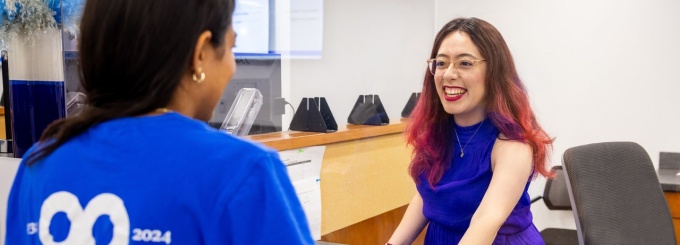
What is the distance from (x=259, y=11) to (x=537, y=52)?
5.46 ft

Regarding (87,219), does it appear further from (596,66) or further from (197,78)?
(596,66)

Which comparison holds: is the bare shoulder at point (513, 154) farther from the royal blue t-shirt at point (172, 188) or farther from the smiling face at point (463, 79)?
the royal blue t-shirt at point (172, 188)

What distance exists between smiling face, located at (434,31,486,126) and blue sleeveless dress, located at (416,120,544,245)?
0.05 meters

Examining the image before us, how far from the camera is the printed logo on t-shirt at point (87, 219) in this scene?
2.33 ft

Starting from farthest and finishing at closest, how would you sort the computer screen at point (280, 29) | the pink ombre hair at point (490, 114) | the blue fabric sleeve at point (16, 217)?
the computer screen at point (280, 29), the pink ombre hair at point (490, 114), the blue fabric sleeve at point (16, 217)

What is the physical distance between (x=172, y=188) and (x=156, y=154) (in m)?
0.04

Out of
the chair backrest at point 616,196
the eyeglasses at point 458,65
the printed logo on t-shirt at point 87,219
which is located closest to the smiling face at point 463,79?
the eyeglasses at point 458,65

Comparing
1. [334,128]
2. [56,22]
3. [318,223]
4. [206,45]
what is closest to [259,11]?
[334,128]

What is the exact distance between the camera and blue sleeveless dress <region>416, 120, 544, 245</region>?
5.71 ft

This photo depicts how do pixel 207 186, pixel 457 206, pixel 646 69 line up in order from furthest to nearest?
pixel 646 69 → pixel 457 206 → pixel 207 186

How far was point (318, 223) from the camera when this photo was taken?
249 cm

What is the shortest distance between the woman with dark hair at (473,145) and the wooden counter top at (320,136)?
51 centimetres

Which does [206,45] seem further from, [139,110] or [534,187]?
[534,187]

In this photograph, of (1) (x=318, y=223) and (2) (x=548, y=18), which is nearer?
(1) (x=318, y=223)
